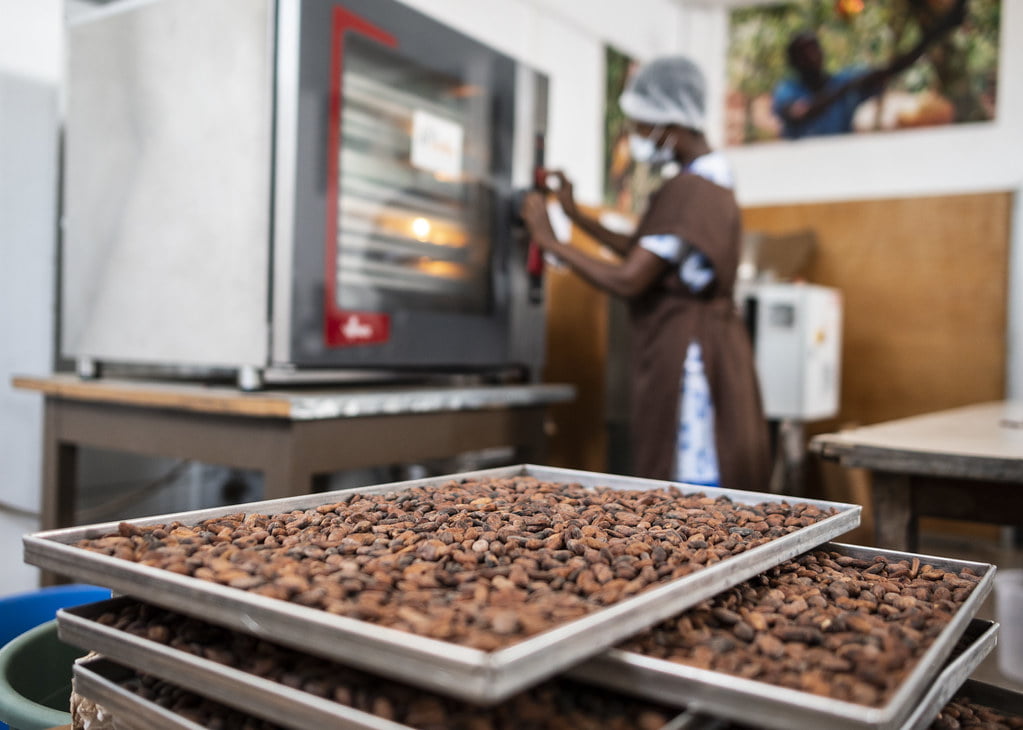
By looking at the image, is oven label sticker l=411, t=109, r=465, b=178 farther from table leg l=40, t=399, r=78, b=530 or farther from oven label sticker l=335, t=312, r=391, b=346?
table leg l=40, t=399, r=78, b=530

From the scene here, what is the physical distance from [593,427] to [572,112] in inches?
77.5

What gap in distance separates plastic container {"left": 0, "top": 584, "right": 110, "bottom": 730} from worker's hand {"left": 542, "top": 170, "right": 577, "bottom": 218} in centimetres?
129

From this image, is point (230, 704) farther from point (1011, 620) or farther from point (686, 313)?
point (1011, 620)

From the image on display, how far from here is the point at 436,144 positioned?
1.73 meters

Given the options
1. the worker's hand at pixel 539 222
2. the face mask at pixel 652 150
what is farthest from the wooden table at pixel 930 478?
the face mask at pixel 652 150

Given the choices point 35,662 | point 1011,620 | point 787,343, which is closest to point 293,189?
point 35,662

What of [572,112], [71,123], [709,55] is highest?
[709,55]

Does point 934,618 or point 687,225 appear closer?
point 934,618

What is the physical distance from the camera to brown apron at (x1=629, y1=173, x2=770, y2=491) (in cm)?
208

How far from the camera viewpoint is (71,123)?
1839 millimetres

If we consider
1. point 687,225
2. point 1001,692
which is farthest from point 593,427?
point 1001,692

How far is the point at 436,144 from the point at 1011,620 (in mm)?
1996

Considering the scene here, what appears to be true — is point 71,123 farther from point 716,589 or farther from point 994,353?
point 994,353

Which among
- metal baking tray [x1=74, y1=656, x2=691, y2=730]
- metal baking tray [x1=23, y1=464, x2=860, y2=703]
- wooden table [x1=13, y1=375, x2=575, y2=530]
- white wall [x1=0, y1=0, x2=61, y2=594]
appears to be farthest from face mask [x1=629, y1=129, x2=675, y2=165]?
metal baking tray [x1=74, y1=656, x2=691, y2=730]
